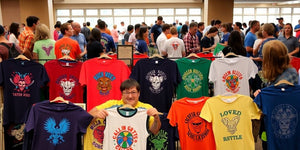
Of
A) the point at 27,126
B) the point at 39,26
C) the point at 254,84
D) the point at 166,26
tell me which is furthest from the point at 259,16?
the point at 27,126

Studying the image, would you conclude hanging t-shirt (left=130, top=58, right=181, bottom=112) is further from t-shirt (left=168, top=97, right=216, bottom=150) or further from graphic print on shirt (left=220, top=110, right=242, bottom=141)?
graphic print on shirt (left=220, top=110, right=242, bottom=141)

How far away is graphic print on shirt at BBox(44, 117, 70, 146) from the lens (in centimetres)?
299

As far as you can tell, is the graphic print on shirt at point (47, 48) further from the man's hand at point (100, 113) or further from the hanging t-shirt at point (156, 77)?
the man's hand at point (100, 113)

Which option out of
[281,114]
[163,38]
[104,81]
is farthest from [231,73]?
[163,38]

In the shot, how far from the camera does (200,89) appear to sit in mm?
4434

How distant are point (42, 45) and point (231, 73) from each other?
10.1 feet

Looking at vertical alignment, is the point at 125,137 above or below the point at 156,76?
below

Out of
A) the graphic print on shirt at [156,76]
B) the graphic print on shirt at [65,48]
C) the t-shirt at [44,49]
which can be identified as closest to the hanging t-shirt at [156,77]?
the graphic print on shirt at [156,76]

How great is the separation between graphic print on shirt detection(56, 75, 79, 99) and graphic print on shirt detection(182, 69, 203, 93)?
1.54m

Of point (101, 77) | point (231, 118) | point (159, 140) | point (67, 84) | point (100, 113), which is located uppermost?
point (101, 77)

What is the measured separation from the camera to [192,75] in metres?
4.37

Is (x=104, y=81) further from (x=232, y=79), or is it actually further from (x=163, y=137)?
(x=232, y=79)

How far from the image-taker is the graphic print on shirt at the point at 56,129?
299cm

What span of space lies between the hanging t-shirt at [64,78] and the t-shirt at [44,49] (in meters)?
1.00
